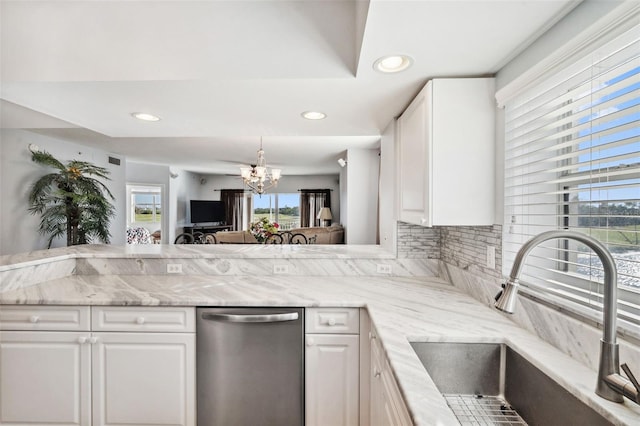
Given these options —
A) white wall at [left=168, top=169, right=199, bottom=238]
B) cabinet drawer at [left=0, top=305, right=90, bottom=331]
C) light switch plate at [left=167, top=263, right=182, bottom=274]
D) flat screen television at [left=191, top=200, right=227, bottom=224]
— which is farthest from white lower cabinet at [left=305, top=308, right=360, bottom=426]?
flat screen television at [left=191, top=200, right=227, bottom=224]

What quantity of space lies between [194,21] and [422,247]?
199 cm

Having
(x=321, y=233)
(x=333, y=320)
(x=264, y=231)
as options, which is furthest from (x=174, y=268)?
(x=321, y=233)

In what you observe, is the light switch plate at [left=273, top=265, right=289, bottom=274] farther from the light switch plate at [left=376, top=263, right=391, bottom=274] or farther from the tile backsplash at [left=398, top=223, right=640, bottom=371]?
the tile backsplash at [left=398, top=223, right=640, bottom=371]

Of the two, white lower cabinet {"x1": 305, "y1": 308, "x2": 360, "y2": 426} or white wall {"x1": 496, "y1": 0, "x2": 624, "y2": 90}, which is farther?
white lower cabinet {"x1": 305, "y1": 308, "x2": 360, "y2": 426}

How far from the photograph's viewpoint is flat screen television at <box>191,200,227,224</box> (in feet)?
27.8

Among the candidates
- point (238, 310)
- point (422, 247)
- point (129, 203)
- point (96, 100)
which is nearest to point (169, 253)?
point (238, 310)

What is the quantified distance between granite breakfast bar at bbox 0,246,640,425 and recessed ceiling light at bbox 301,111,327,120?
39.9 inches

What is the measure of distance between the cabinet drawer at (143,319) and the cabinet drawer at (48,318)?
0.07 meters

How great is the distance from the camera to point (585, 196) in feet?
3.13

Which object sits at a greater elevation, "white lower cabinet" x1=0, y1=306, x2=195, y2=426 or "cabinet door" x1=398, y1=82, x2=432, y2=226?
"cabinet door" x1=398, y1=82, x2=432, y2=226

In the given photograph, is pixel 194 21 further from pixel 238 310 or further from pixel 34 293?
pixel 34 293

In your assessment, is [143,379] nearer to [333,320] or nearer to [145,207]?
[333,320]

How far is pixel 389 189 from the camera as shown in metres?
2.19

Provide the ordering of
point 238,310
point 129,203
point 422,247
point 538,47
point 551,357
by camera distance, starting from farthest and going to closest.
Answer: point 129,203, point 422,247, point 238,310, point 538,47, point 551,357
